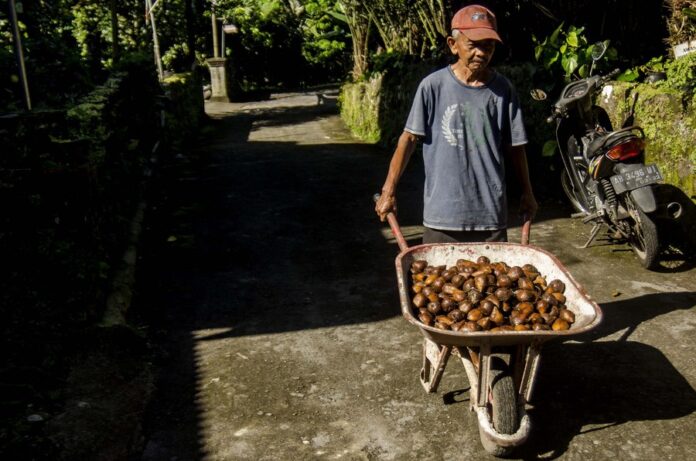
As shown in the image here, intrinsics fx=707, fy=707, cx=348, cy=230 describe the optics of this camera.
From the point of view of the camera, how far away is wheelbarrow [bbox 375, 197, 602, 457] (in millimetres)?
3562

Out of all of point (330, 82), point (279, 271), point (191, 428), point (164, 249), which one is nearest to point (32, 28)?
point (164, 249)

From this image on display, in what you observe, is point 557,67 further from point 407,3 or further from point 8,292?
point 8,292

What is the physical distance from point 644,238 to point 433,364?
3022mm

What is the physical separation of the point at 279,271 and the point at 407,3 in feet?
29.3

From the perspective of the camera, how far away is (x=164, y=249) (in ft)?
26.3

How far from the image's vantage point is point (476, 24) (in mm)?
4230

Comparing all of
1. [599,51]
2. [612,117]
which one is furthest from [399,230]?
[612,117]

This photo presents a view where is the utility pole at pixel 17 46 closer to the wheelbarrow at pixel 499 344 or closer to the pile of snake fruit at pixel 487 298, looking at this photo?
the wheelbarrow at pixel 499 344

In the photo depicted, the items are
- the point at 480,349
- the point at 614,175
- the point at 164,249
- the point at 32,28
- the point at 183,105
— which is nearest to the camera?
the point at 480,349

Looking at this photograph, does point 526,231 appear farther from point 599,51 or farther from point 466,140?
point 599,51

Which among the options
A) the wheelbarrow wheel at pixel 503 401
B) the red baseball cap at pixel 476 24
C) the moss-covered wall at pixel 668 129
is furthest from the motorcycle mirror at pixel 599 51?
the wheelbarrow wheel at pixel 503 401

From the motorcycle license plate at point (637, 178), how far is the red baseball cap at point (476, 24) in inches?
112

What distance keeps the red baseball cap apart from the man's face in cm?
3

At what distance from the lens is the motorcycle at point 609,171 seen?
21.1ft
